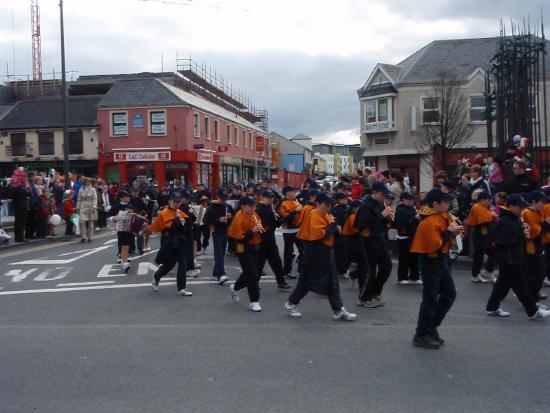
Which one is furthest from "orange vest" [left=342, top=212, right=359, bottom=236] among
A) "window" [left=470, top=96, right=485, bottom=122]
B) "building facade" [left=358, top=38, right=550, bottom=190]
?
"window" [left=470, top=96, right=485, bottom=122]

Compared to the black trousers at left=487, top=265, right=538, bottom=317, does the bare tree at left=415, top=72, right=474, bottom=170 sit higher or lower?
higher

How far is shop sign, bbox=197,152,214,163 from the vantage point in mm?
40844

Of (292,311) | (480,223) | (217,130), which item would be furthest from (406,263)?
(217,130)

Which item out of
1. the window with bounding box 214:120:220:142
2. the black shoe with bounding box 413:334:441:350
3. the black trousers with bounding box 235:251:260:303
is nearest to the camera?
the black shoe with bounding box 413:334:441:350

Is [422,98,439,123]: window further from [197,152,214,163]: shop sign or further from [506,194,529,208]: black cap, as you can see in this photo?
[506,194,529,208]: black cap

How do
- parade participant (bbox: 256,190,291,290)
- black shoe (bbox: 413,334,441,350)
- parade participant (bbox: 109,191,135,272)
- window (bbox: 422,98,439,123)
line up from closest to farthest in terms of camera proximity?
black shoe (bbox: 413,334,441,350) < parade participant (bbox: 256,190,291,290) < parade participant (bbox: 109,191,135,272) < window (bbox: 422,98,439,123)

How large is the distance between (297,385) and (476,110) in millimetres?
32151

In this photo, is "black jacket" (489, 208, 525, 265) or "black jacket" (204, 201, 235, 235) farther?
"black jacket" (204, 201, 235, 235)

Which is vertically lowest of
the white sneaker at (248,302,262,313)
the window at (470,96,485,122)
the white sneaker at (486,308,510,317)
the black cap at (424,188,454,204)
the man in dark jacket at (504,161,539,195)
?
the white sneaker at (486,308,510,317)

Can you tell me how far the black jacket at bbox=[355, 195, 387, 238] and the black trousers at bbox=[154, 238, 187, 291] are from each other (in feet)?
9.71

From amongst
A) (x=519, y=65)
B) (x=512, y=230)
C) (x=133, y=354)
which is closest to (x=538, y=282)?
(x=512, y=230)

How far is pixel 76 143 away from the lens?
41.4 meters

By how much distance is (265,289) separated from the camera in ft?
35.3

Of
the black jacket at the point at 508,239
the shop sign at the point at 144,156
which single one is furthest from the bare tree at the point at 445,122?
the black jacket at the point at 508,239
